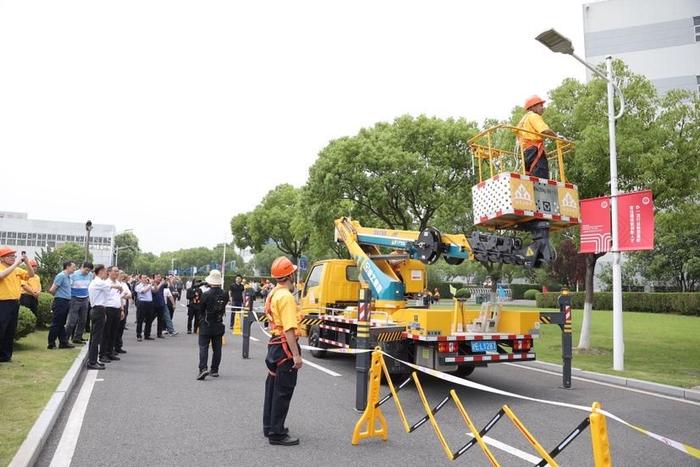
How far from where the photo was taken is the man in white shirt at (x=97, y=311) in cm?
920

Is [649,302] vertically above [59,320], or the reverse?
[59,320]

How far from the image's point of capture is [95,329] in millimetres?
9227

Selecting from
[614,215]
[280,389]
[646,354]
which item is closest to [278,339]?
[280,389]

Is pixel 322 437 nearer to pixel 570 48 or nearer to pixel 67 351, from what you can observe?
pixel 67 351

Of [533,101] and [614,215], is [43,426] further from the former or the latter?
[614,215]

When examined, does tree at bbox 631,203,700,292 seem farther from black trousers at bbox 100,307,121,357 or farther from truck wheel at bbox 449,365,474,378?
black trousers at bbox 100,307,121,357

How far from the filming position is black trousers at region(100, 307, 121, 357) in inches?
395

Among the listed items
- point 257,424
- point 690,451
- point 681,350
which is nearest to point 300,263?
point 681,350

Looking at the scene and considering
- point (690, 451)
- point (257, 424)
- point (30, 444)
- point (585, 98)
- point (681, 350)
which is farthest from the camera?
point (681, 350)

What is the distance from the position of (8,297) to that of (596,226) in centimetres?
1106

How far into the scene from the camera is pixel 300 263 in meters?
43.4

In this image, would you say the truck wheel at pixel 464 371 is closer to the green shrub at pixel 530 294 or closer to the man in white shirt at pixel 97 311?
the man in white shirt at pixel 97 311

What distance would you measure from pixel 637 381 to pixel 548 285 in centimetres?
4527

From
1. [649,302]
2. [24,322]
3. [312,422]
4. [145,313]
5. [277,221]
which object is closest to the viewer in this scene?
[312,422]
